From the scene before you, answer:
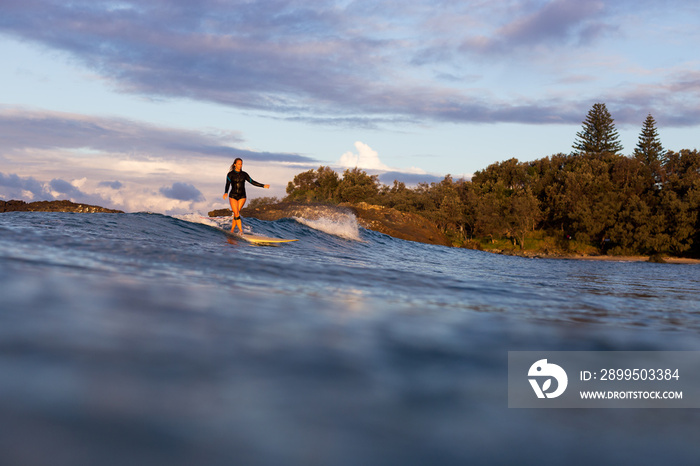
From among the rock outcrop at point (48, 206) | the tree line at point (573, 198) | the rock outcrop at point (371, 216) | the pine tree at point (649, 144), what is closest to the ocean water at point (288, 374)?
the rock outcrop at point (48, 206)

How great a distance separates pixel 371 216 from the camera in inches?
1608

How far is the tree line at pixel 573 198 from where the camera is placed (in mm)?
56750

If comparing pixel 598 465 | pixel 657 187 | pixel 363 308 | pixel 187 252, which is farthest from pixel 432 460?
pixel 657 187

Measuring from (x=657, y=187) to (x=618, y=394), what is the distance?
72591 mm

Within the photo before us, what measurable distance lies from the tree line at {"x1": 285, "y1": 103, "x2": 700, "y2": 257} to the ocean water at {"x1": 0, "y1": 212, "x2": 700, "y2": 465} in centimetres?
5798

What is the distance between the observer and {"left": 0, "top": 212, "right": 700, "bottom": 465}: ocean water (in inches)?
92.0

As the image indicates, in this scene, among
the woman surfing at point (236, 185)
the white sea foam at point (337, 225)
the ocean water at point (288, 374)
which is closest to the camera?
the ocean water at point (288, 374)

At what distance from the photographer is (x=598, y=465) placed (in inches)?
92.6

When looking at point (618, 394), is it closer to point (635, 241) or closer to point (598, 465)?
point (598, 465)

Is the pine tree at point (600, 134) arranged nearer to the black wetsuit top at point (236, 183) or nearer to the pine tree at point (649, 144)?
the pine tree at point (649, 144)

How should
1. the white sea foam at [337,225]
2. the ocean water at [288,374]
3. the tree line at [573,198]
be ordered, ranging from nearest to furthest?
1. the ocean water at [288,374]
2. the white sea foam at [337,225]
3. the tree line at [573,198]

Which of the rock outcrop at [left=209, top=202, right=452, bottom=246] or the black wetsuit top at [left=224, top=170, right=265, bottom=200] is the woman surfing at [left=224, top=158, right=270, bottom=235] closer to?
the black wetsuit top at [left=224, top=170, right=265, bottom=200]

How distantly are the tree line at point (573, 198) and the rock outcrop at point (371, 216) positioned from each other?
68.3 feet

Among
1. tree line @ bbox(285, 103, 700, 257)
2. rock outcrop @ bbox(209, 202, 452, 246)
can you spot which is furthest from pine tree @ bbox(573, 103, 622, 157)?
rock outcrop @ bbox(209, 202, 452, 246)
